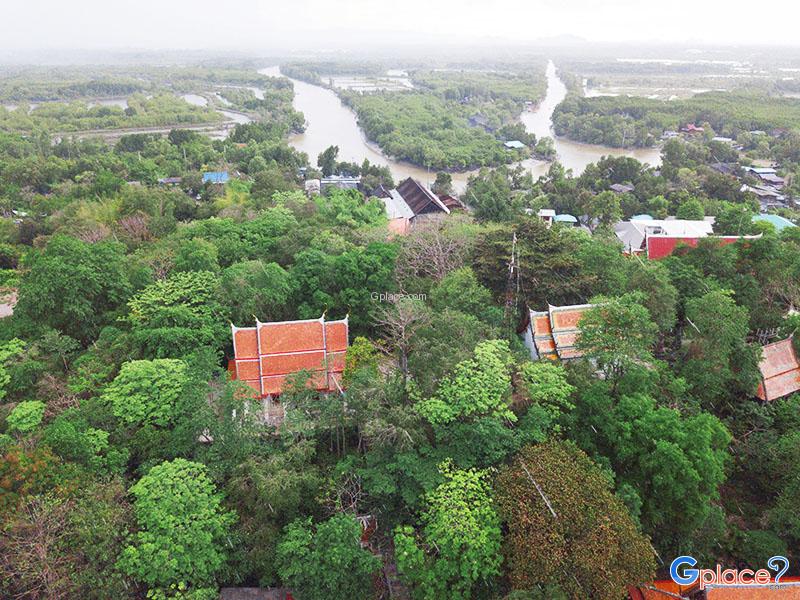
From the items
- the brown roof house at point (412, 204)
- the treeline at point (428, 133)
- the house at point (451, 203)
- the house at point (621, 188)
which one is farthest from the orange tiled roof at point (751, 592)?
the treeline at point (428, 133)

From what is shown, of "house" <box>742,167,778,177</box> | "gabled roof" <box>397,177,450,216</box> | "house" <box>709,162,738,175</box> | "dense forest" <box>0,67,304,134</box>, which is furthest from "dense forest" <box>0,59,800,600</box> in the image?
"dense forest" <box>0,67,304,134</box>

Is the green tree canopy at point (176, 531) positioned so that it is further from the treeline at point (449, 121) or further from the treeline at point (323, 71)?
the treeline at point (323, 71)

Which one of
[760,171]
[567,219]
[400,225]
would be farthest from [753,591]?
[760,171]

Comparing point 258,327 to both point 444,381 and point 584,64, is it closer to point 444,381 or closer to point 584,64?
point 444,381

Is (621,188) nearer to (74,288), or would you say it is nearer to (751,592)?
(751,592)

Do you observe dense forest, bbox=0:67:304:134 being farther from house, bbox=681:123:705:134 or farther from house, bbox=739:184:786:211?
house, bbox=739:184:786:211

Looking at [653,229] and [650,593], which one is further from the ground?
[653,229]
